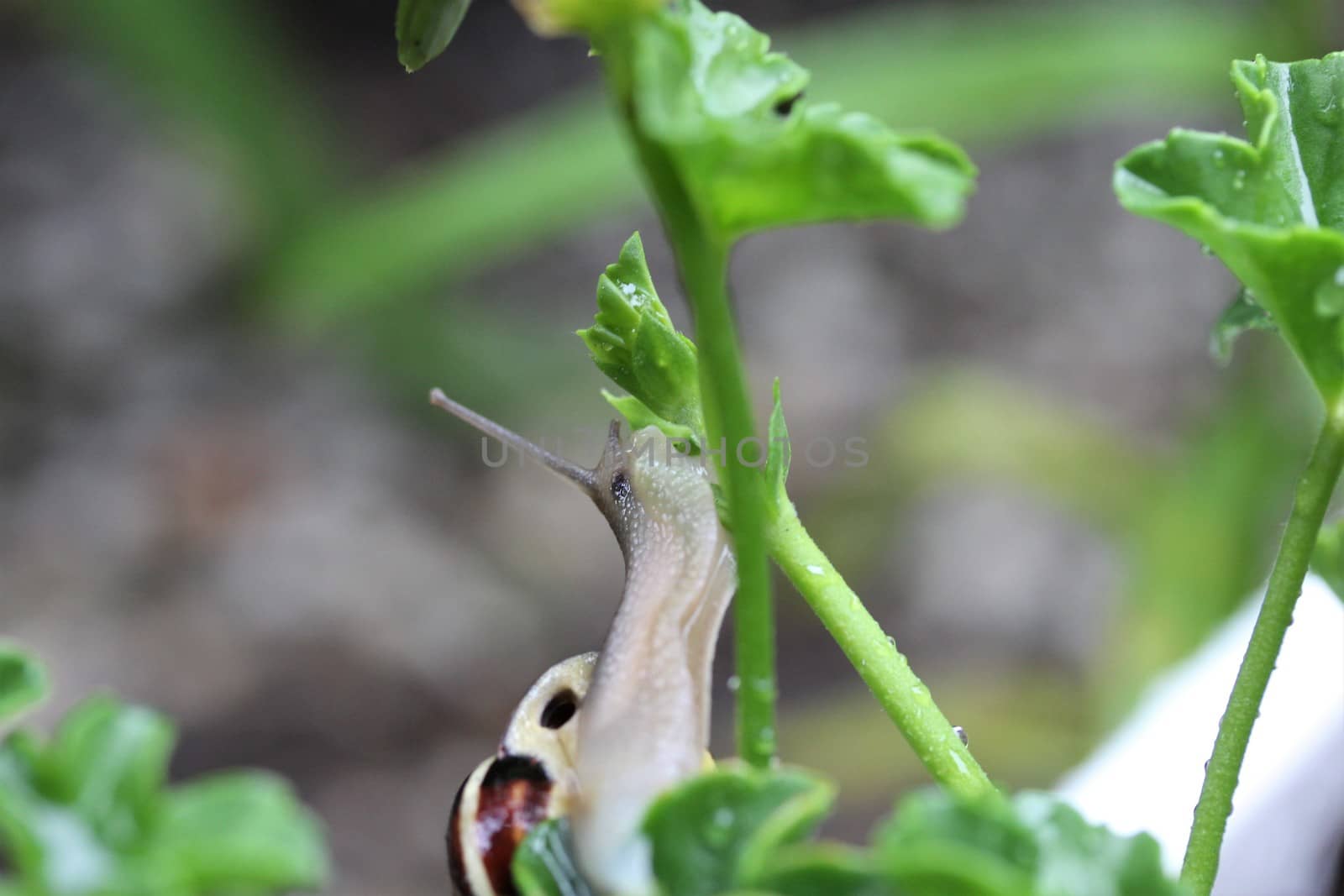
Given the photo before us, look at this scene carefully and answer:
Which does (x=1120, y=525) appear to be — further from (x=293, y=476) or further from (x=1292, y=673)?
(x=293, y=476)

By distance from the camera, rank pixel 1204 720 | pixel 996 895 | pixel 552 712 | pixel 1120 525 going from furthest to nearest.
→ pixel 1120 525, pixel 1204 720, pixel 552 712, pixel 996 895

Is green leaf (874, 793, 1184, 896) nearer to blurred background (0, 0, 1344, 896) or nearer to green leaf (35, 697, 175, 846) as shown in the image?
green leaf (35, 697, 175, 846)

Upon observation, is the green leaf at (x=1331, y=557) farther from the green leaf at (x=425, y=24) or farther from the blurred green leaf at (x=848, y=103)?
the blurred green leaf at (x=848, y=103)

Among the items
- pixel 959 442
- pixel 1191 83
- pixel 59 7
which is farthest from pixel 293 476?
pixel 1191 83

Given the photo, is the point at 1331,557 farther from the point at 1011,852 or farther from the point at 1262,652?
the point at 1011,852

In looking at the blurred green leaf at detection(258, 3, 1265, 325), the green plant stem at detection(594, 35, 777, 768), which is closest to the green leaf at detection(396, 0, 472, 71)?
the green plant stem at detection(594, 35, 777, 768)

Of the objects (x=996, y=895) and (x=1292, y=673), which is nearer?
(x=996, y=895)
